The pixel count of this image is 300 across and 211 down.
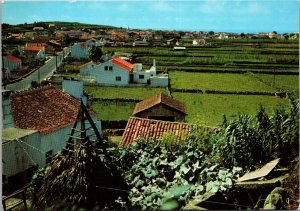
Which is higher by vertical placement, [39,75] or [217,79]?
[39,75]

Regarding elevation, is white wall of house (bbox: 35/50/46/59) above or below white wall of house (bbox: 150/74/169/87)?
above

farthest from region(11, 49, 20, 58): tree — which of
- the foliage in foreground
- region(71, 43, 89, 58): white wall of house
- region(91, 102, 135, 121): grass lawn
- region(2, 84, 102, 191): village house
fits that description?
the foliage in foreground

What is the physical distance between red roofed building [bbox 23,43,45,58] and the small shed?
17.1 m

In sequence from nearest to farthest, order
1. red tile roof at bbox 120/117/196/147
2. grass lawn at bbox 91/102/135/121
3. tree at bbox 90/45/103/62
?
red tile roof at bbox 120/117/196/147
grass lawn at bbox 91/102/135/121
tree at bbox 90/45/103/62

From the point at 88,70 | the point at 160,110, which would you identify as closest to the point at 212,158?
the point at 160,110

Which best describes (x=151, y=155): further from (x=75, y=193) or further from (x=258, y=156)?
(x=75, y=193)

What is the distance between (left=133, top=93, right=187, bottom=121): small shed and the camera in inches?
476

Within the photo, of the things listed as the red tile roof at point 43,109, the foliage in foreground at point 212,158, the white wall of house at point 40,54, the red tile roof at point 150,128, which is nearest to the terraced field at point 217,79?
the red tile roof at point 43,109

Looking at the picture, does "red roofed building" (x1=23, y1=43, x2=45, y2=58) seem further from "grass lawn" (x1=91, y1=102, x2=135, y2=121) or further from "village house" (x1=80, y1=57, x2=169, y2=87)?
"grass lawn" (x1=91, y1=102, x2=135, y2=121)

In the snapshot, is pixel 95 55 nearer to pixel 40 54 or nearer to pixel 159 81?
pixel 40 54

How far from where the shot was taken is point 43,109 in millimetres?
10594

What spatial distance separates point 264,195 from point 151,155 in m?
1.33

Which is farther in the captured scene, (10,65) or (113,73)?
(113,73)

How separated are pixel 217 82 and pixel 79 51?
44.3 ft
